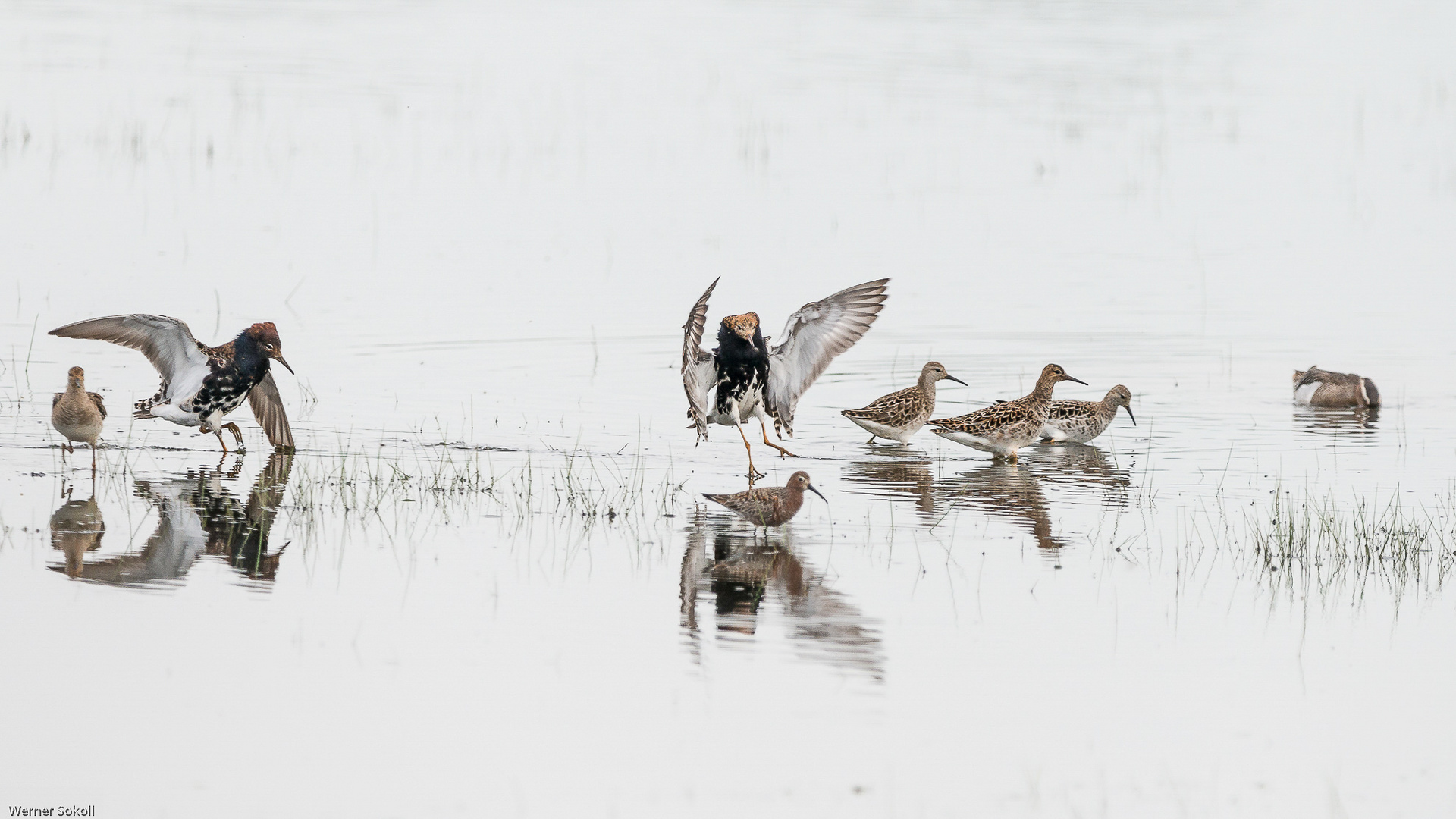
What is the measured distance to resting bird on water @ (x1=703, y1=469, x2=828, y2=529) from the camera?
9.94 metres

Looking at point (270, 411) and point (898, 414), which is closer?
point (270, 411)

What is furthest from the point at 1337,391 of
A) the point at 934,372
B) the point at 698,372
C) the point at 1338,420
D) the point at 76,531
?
the point at 76,531

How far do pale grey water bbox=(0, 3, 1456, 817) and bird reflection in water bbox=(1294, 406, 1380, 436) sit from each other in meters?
0.12

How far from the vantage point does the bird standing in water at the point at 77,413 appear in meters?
11.0

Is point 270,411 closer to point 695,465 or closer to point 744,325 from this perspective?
point 695,465

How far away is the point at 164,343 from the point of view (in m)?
12.4

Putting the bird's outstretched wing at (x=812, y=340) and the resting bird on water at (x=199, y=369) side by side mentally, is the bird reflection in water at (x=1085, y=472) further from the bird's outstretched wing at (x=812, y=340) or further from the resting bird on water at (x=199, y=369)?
the resting bird on water at (x=199, y=369)

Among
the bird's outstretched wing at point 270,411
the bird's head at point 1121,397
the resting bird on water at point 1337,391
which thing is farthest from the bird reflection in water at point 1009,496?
the bird's outstretched wing at point 270,411

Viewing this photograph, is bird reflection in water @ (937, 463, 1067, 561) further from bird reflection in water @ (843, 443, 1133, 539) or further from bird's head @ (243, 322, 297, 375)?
bird's head @ (243, 322, 297, 375)

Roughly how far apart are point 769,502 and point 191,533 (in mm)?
3121

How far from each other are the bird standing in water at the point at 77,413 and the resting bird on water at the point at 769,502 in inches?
156

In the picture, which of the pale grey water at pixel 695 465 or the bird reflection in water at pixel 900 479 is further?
the bird reflection in water at pixel 900 479

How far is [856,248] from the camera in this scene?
22.0 metres

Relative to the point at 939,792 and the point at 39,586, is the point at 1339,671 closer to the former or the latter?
the point at 939,792
